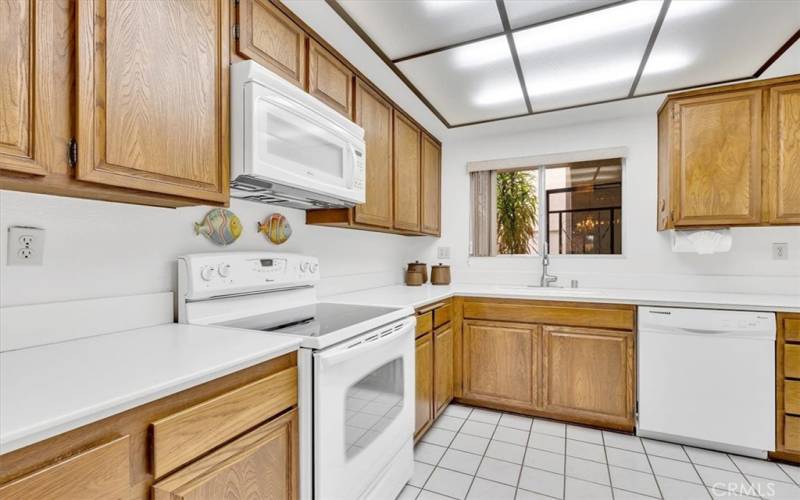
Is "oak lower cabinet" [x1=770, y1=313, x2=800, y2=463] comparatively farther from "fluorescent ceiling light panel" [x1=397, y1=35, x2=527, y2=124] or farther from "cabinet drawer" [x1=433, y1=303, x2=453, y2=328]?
"fluorescent ceiling light panel" [x1=397, y1=35, x2=527, y2=124]

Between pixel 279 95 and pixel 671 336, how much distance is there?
2430mm

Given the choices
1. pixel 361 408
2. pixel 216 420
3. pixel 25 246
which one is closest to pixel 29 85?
pixel 25 246

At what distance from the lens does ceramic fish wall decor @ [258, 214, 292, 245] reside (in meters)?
1.87

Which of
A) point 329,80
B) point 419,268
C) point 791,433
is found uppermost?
point 329,80

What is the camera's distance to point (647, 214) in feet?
9.18

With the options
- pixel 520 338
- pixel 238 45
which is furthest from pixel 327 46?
pixel 520 338

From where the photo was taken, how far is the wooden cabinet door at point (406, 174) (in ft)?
8.36

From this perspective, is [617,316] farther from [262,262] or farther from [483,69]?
[262,262]

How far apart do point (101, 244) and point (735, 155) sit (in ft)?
10.8

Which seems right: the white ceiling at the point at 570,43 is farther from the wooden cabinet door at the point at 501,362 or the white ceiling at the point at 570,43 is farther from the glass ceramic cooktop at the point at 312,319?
the wooden cabinet door at the point at 501,362

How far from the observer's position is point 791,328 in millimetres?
1967

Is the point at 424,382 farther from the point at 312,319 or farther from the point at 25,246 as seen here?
the point at 25,246

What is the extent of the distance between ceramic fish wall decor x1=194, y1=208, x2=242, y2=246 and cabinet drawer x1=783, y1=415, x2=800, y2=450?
9.71ft

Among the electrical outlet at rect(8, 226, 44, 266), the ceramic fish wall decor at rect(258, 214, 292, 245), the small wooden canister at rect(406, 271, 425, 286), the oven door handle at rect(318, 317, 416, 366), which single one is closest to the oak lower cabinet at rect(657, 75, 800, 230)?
the small wooden canister at rect(406, 271, 425, 286)
